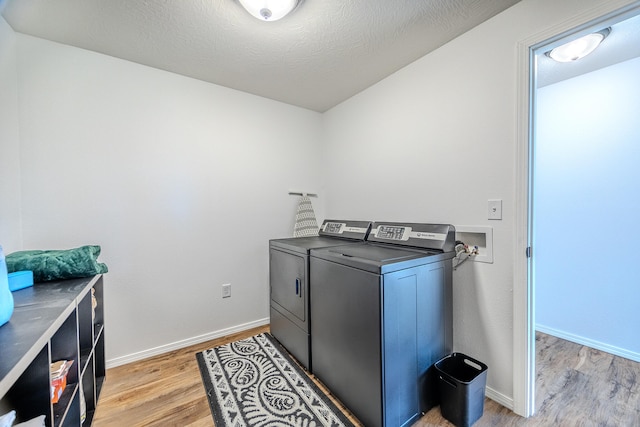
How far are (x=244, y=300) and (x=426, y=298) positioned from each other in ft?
5.69

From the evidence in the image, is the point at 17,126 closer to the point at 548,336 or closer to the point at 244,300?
the point at 244,300

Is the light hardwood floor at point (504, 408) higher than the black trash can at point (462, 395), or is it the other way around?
the black trash can at point (462, 395)

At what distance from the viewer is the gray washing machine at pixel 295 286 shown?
1.84 meters

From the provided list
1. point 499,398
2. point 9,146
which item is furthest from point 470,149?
point 9,146

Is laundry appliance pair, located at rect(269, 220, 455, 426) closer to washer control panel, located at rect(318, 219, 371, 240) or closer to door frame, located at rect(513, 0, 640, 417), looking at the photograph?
washer control panel, located at rect(318, 219, 371, 240)

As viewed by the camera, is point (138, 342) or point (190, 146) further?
point (190, 146)

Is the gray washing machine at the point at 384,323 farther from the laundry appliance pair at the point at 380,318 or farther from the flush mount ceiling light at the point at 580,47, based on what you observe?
the flush mount ceiling light at the point at 580,47

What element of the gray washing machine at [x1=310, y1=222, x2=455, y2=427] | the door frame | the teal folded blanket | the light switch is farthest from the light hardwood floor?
the light switch

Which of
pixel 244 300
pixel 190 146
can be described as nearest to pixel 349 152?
pixel 190 146

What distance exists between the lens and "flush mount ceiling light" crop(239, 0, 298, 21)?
4.45 feet

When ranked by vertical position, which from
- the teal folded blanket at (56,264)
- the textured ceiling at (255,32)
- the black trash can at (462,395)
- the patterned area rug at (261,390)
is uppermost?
the textured ceiling at (255,32)

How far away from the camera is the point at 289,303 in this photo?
204 cm

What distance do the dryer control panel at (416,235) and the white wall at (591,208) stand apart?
1.05m

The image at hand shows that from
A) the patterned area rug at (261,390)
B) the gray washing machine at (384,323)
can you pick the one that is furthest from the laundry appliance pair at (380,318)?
the patterned area rug at (261,390)
